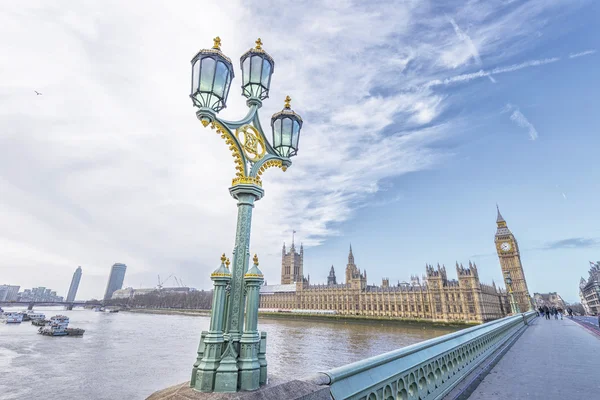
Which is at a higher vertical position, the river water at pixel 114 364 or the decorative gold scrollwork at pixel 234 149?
the decorative gold scrollwork at pixel 234 149

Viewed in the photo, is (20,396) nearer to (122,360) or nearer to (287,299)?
(122,360)

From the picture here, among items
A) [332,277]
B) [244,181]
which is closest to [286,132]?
[244,181]

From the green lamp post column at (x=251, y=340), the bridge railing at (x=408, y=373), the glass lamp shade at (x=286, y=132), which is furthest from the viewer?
the glass lamp shade at (x=286, y=132)

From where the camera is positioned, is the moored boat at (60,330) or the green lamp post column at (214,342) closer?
the green lamp post column at (214,342)

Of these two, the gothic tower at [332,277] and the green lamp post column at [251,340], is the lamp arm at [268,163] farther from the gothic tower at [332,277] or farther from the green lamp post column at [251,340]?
the gothic tower at [332,277]

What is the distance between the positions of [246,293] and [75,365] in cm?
3409

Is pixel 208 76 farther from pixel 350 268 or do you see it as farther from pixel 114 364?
pixel 350 268

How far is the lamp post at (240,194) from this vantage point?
3221 mm

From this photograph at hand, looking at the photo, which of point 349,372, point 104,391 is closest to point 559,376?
point 349,372

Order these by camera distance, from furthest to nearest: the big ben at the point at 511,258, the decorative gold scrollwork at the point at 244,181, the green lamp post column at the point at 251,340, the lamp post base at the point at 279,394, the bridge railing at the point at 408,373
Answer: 1. the big ben at the point at 511,258
2. the decorative gold scrollwork at the point at 244,181
3. the green lamp post column at the point at 251,340
4. the bridge railing at the point at 408,373
5. the lamp post base at the point at 279,394

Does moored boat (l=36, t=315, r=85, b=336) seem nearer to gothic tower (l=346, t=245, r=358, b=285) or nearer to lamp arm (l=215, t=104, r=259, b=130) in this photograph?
lamp arm (l=215, t=104, r=259, b=130)

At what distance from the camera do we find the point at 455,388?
538 cm

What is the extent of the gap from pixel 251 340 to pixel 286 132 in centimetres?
342

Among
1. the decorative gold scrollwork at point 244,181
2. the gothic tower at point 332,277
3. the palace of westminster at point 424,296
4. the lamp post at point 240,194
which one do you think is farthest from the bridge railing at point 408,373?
the gothic tower at point 332,277
